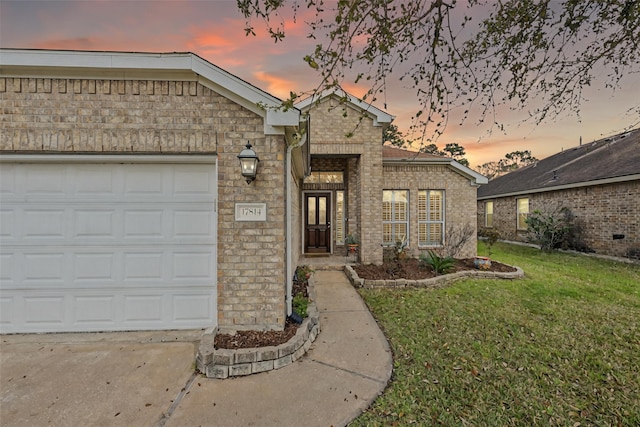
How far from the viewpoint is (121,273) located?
152 inches

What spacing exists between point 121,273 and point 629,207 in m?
15.1

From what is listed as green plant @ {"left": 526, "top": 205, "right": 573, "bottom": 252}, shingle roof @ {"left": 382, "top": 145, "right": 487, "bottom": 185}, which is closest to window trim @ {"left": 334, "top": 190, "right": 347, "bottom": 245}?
shingle roof @ {"left": 382, "top": 145, "right": 487, "bottom": 185}

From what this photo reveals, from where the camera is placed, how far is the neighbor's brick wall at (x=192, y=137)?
11.5ft

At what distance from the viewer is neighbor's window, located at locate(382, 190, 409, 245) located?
Result: 929cm

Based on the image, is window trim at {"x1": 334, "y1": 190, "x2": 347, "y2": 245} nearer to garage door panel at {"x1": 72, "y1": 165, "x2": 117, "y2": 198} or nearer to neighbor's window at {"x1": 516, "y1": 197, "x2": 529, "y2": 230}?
garage door panel at {"x1": 72, "y1": 165, "x2": 117, "y2": 198}

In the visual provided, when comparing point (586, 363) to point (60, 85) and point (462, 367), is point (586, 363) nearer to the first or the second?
point (462, 367)

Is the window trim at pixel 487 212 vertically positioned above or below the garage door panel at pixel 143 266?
above

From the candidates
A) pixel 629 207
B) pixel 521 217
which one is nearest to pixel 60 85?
pixel 629 207

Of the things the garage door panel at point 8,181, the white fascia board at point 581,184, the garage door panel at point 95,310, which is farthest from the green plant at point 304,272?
the white fascia board at point 581,184

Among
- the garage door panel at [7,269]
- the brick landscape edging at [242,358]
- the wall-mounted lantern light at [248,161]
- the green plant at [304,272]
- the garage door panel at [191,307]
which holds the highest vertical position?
the wall-mounted lantern light at [248,161]

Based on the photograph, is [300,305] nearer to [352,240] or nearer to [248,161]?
[248,161]

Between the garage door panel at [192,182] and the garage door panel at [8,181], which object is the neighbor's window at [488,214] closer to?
the garage door panel at [192,182]

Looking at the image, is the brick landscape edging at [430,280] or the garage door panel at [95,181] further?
the brick landscape edging at [430,280]

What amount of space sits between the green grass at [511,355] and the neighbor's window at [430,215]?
3186 millimetres
